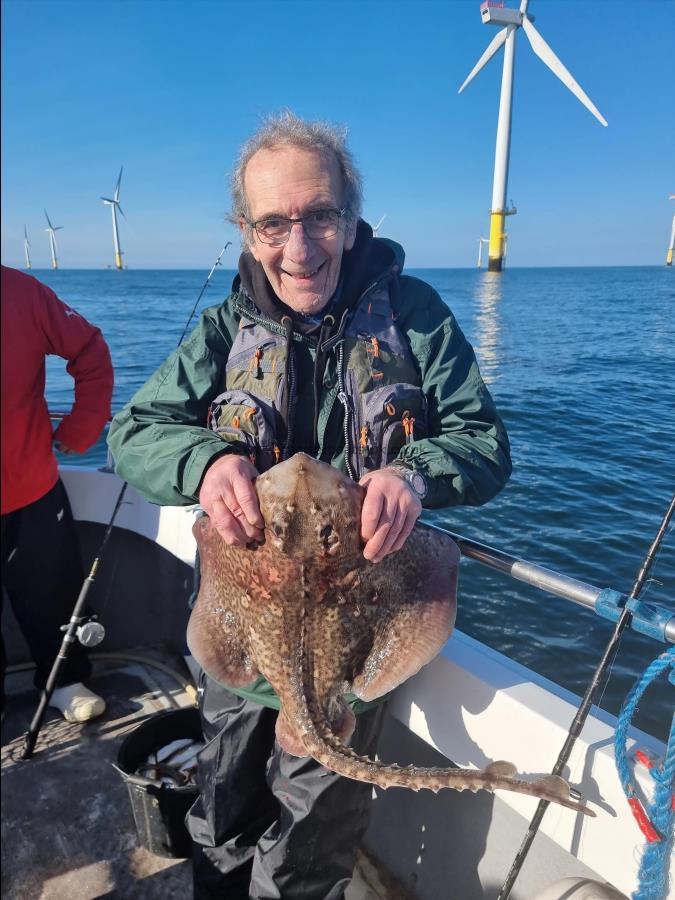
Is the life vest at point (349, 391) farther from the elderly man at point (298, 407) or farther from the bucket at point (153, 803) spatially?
the bucket at point (153, 803)

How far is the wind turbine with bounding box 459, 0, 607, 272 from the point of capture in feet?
123

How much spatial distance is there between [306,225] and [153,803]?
2.90 m

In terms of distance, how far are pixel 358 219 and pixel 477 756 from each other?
238 cm

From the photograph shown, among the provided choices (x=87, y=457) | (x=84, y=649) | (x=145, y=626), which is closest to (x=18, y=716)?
(x=84, y=649)

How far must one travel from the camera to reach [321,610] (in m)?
2.11

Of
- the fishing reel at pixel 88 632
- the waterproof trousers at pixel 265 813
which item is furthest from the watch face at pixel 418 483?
the fishing reel at pixel 88 632

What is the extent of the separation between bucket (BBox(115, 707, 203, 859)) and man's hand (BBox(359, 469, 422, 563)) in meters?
1.86

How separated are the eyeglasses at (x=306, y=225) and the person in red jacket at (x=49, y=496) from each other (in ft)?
5.12

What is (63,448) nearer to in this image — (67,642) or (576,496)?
(67,642)

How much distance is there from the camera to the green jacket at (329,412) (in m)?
2.30

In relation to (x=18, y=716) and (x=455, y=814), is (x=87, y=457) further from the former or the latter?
(x=455, y=814)

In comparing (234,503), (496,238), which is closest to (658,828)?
(234,503)

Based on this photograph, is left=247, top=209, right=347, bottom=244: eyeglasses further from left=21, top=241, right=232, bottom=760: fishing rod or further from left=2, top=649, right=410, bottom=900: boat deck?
left=2, top=649, right=410, bottom=900: boat deck

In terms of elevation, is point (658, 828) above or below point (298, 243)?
below
